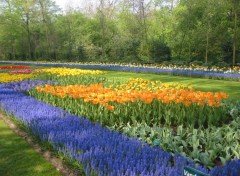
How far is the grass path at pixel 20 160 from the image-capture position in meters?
4.72

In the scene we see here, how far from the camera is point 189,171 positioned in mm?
2201

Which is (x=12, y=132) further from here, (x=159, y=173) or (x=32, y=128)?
(x=159, y=173)

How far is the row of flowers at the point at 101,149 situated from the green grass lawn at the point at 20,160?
1.17 feet

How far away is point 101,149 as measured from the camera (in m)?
4.22

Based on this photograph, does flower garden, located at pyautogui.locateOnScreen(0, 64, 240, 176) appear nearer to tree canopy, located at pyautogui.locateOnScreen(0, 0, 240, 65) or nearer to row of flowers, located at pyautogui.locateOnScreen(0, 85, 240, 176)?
row of flowers, located at pyautogui.locateOnScreen(0, 85, 240, 176)

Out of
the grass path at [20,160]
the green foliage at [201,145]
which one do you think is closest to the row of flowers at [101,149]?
the grass path at [20,160]

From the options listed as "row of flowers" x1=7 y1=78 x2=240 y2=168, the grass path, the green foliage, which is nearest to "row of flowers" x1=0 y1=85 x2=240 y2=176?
the grass path

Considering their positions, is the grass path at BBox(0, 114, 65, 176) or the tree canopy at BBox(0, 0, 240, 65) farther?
the tree canopy at BBox(0, 0, 240, 65)

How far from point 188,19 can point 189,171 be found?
28232mm

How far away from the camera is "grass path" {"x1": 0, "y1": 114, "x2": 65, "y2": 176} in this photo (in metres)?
4.72

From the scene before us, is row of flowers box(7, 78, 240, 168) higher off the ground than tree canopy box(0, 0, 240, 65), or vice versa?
tree canopy box(0, 0, 240, 65)

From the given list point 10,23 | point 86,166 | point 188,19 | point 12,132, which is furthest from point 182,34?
point 10,23

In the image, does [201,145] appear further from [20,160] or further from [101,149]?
[20,160]

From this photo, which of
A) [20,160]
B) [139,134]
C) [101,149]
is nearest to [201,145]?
[139,134]
